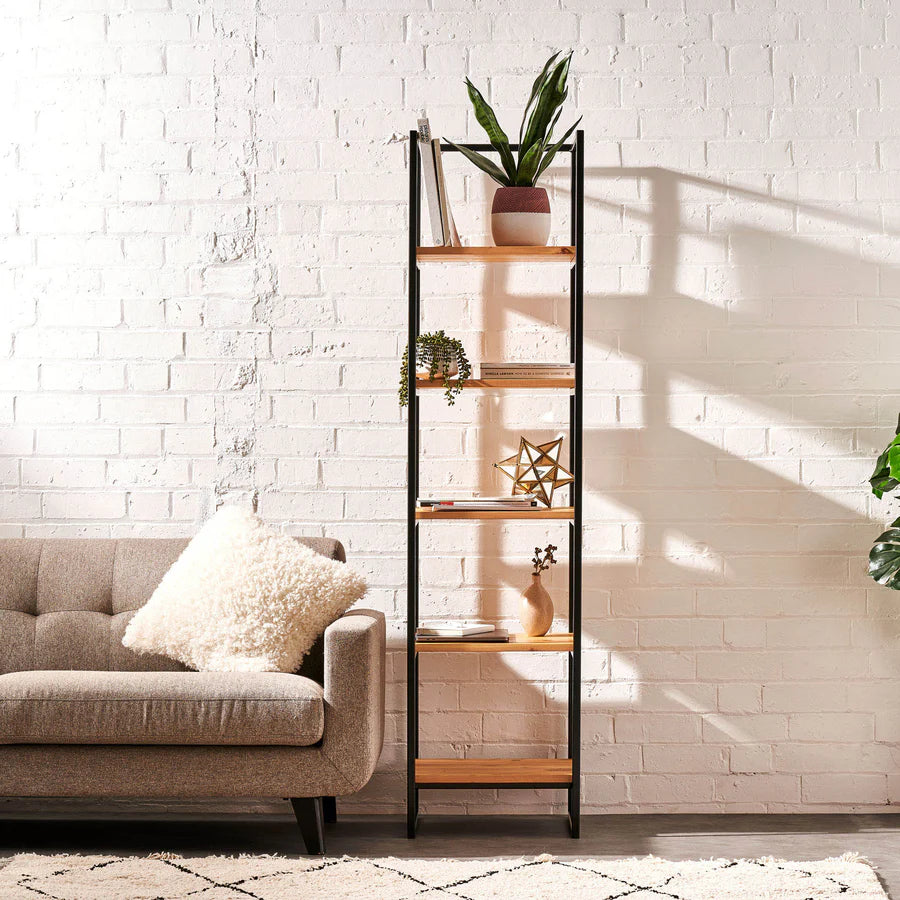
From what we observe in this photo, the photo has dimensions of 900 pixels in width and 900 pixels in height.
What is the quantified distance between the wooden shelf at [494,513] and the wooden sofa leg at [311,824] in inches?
31.0

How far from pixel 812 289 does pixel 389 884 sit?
2.12m

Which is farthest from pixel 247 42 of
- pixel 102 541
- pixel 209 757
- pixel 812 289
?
pixel 209 757

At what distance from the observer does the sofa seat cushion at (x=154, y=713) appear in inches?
97.3

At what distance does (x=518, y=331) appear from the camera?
3246 millimetres

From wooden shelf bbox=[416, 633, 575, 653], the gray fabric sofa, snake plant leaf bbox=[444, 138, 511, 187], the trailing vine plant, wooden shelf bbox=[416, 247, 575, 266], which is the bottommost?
the gray fabric sofa

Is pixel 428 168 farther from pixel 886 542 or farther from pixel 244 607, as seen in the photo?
pixel 886 542

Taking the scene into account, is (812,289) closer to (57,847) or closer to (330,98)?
(330,98)

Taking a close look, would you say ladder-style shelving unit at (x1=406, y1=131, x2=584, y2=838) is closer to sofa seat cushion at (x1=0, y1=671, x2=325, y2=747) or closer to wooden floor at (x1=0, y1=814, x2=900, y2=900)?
wooden floor at (x1=0, y1=814, x2=900, y2=900)

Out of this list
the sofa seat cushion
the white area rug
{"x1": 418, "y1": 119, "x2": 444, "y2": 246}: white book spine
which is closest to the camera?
the white area rug

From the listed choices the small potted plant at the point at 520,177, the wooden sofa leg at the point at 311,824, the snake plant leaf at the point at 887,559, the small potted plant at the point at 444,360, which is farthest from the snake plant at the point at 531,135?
the wooden sofa leg at the point at 311,824

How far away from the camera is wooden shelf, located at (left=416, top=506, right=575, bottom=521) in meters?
2.84

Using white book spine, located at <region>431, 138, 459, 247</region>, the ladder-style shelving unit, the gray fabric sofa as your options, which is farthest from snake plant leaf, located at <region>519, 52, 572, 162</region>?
the gray fabric sofa

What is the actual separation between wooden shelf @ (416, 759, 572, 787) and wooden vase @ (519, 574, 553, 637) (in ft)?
1.22

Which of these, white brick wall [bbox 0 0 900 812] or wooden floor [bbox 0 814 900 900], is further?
white brick wall [bbox 0 0 900 812]
